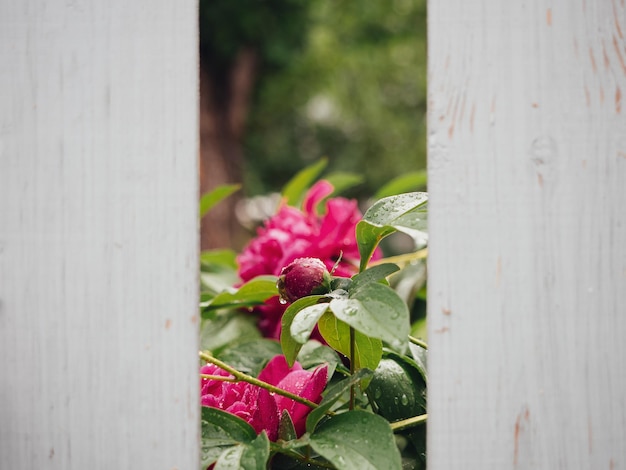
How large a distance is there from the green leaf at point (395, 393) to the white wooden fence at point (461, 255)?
92 millimetres

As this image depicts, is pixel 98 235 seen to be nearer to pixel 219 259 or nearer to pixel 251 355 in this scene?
pixel 251 355

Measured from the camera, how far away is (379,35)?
589 cm

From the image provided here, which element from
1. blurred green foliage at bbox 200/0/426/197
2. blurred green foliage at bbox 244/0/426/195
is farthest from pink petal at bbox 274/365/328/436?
blurred green foliage at bbox 244/0/426/195

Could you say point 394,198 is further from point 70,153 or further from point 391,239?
point 391,239

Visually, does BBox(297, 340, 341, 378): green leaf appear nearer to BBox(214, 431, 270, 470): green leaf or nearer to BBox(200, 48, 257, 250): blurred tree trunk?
BBox(214, 431, 270, 470): green leaf

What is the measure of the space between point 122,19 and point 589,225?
1.20 feet

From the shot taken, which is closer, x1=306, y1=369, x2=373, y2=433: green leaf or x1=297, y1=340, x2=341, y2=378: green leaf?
x1=306, y1=369, x2=373, y2=433: green leaf

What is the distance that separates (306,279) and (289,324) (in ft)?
0.12

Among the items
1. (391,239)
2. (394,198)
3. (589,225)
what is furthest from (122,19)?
(391,239)

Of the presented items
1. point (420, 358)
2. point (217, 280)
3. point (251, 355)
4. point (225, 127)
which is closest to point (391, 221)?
point (420, 358)

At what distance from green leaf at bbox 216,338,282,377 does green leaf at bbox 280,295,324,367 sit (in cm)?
14

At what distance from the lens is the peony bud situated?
1.62 feet

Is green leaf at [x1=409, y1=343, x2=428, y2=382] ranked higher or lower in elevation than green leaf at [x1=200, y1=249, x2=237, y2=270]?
lower

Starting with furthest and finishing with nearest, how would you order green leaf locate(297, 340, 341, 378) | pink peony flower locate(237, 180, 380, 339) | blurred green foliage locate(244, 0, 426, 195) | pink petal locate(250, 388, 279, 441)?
1. blurred green foliage locate(244, 0, 426, 195)
2. pink peony flower locate(237, 180, 380, 339)
3. green leaf locate(297, 340, 341, 378)
4. pink petal locate(250, 388, 279, 441)
